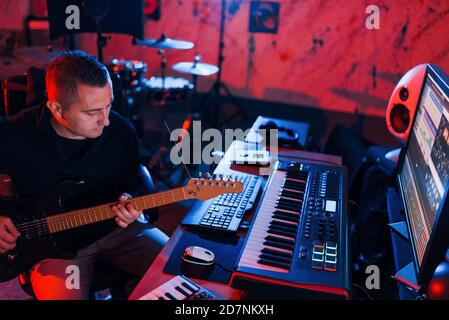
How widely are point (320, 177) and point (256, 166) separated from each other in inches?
12.8

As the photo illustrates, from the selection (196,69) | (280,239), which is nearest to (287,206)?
(280,239)

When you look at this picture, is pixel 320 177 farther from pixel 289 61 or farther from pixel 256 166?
pixel 289 61

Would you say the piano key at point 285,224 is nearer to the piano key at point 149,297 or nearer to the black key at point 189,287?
the black key at point 189,287

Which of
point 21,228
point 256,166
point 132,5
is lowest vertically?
point 21,228

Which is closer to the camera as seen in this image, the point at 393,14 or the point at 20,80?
the point at 20,80

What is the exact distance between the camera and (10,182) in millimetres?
1847

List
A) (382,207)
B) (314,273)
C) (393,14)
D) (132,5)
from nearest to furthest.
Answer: (314,273), (382,207), (132,5), (393,14)

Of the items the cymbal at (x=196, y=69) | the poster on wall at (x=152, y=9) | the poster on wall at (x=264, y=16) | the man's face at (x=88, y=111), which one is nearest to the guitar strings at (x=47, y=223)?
the man's face at (x=88, y=111)

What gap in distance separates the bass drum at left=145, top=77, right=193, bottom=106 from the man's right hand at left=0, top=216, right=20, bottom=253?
8.35 feet

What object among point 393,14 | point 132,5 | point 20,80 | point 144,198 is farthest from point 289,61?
point 144,198

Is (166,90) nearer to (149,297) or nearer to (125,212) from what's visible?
(125,212)

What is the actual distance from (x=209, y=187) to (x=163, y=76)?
8.84 ft

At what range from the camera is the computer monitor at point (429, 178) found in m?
1.14

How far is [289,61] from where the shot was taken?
4.61 m
